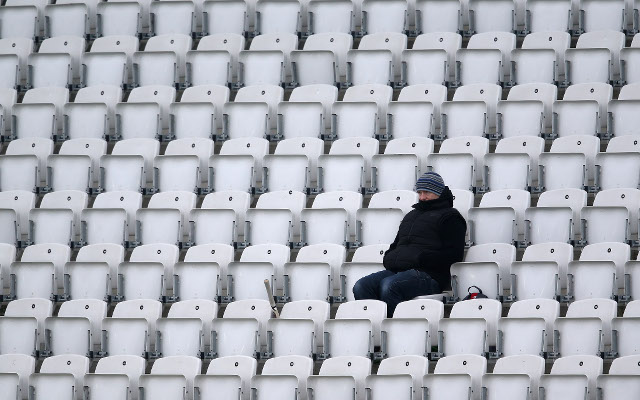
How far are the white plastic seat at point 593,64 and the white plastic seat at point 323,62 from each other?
6.01 ft

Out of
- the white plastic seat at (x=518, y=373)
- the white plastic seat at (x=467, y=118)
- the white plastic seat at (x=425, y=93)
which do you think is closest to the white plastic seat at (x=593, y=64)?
the white plastic seat at (x=467, y=118)

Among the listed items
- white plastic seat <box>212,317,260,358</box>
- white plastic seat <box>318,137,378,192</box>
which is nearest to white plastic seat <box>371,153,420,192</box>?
white plastic seat <box>318,137,378,192</box>

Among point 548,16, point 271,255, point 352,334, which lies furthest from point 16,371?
point 548,16

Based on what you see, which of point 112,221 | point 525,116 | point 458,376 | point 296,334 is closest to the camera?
point 458,376

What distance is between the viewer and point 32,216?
38.5 ft

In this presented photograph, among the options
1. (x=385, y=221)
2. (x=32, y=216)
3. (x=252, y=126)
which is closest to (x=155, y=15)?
(x=252, y=126)

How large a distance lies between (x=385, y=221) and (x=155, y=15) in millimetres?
3758

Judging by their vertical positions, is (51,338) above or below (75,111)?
below

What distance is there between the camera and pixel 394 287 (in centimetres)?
1031

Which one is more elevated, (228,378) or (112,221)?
(112,221)

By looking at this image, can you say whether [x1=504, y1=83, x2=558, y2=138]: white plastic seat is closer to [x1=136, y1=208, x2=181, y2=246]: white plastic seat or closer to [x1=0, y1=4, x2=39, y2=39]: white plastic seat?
[x1=136, y1=208, x2=181, y2=246]: white plastic seat

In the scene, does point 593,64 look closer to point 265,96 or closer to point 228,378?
point 265,96

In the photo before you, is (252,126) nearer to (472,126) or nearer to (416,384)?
(472,126)

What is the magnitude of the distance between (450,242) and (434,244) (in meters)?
0.11
